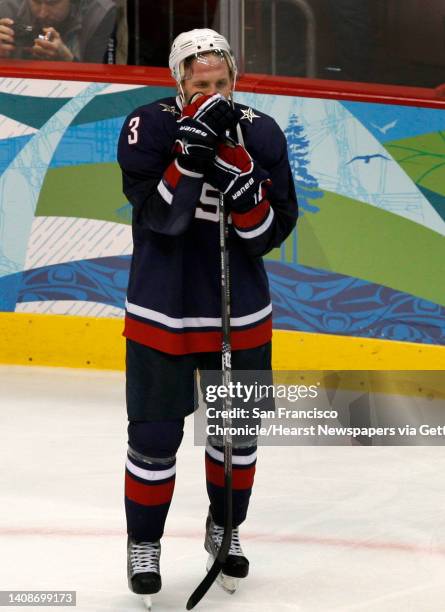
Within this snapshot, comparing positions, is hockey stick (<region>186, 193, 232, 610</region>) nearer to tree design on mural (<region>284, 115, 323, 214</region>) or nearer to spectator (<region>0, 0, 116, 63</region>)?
tree design on mural (<region>284, 115, 323, 214</region>)

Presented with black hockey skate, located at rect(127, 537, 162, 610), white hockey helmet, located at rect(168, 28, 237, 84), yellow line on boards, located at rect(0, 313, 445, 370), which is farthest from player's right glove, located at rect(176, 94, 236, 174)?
yellow line on boards, located at rect(0, 313, 445, 370)

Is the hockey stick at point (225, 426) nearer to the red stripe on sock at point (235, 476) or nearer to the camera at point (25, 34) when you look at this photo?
the red stripe on sock at point (235, 476)

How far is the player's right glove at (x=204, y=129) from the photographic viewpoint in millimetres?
2488

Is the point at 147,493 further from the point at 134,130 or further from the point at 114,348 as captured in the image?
the point at 114,348

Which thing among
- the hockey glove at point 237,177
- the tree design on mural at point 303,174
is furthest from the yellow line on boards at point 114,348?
the hockey glove at point 237,177

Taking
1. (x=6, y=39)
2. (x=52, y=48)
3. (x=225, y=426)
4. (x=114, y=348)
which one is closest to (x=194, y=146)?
(x=225, y=426)

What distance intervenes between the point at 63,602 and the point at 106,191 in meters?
2.47

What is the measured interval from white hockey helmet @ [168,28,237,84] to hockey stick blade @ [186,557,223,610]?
955 mm

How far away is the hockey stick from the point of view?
260 centimetres

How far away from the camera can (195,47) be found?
8.41 feet

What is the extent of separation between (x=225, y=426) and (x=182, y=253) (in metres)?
0.36

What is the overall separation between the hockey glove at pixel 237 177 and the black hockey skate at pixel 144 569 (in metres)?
0.71

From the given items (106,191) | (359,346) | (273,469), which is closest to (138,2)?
(106,191)

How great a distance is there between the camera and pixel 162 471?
106 inches
